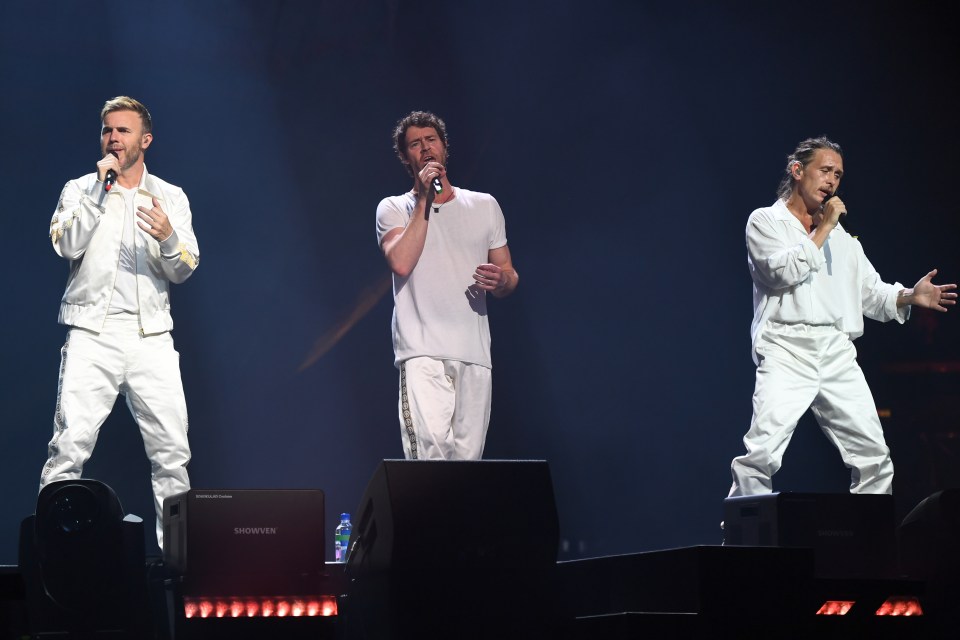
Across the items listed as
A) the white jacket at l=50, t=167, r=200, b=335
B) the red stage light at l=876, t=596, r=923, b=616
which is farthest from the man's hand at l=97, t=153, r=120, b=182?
the red stage light at l=876, t=596, r=923, b=616

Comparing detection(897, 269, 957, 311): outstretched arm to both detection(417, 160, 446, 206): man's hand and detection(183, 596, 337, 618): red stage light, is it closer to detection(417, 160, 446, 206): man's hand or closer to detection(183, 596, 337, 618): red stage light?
detection(417, 160, 446, 206): man's hand

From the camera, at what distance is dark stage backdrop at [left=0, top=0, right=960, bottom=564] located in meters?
6.02

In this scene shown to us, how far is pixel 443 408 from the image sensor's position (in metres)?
4.70

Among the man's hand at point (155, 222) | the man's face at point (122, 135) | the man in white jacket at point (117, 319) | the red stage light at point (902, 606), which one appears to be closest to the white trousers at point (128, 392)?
the man in white jacket at point (117, 319)

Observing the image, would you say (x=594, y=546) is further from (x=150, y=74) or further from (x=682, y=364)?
(x=150, y=74)

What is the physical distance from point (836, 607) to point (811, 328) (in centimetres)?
181

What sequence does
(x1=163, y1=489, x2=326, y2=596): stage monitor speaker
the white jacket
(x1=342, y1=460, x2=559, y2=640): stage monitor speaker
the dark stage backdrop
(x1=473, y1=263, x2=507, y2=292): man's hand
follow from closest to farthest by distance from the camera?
(x1=342, y1=460, x2=559, y2=640): stage monitor speaker < (x1=163, y1=489, x2=326, y2=596): stage monitor speaker < the white jacket < (x1=473, y1=263, x2=507, y2=292): man's hand < the dark stage backdrop

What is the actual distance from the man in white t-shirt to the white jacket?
877 millimetres

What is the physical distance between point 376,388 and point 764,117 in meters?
2.69

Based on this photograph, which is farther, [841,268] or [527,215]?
[527,215]

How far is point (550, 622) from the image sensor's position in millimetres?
3238

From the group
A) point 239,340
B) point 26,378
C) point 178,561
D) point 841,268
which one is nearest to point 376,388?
point 239,340

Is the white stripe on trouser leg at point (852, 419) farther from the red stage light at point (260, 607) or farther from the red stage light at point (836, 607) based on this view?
the red stage light at point (260, 607)

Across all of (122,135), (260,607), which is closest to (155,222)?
(122,135)
